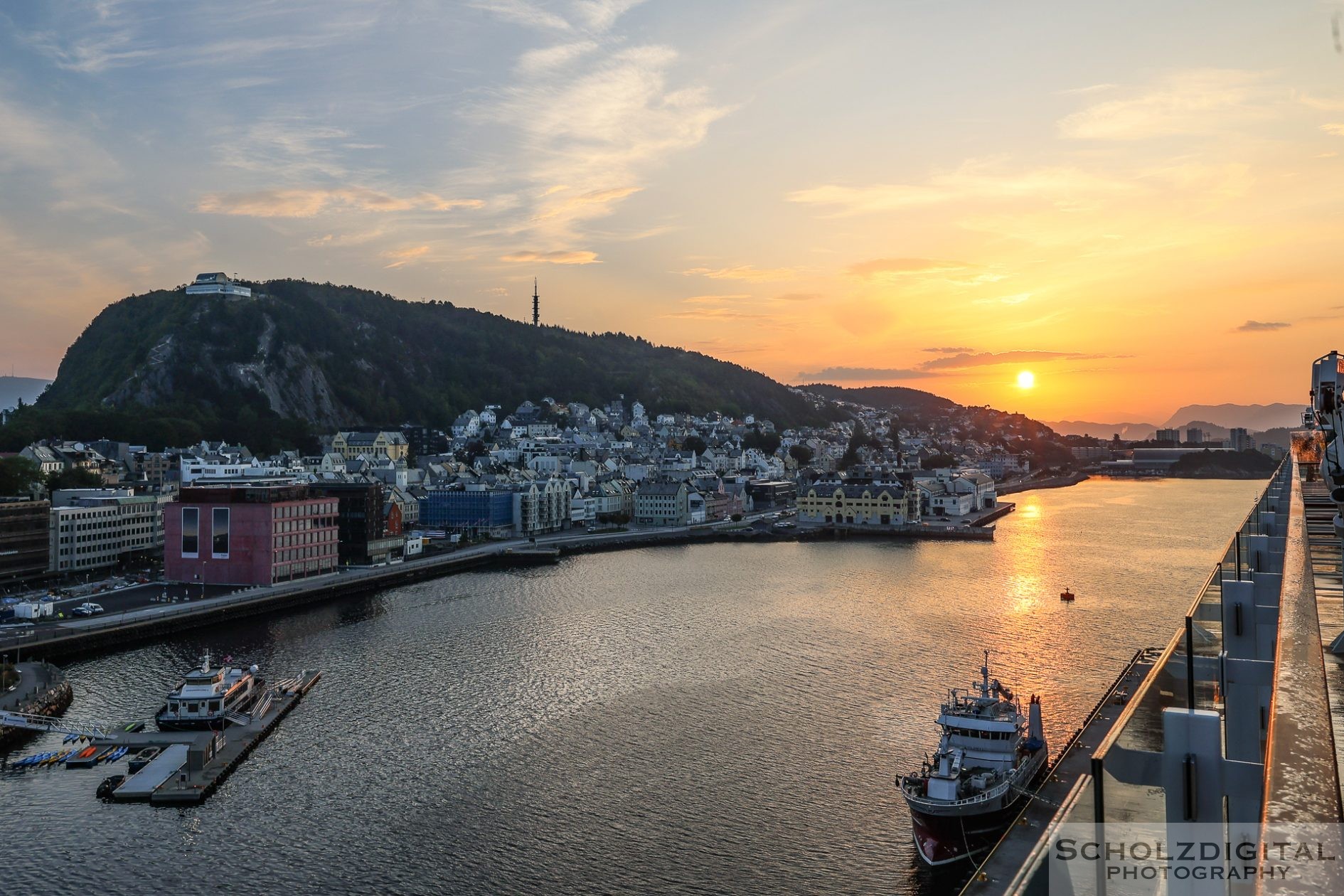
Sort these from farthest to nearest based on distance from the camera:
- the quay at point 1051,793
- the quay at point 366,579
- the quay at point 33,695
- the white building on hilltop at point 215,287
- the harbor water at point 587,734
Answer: the white building on hilltop at point 215,287 → the quay at point 366,579 → the quay at point 33,695 → the harbor water at point 587,734 → the quay at point 1051,793

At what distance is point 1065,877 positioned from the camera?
1024mm

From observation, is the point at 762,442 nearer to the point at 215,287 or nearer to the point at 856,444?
the point at 856,444

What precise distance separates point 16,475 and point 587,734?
16300 millimetres

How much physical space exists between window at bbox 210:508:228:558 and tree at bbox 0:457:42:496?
622cm

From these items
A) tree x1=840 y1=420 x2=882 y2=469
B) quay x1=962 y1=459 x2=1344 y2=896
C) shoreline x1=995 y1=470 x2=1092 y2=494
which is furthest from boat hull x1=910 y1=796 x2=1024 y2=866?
tree x1=840 y1=420 x2=882 y2=469

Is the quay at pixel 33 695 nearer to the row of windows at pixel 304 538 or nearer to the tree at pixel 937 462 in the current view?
the row of windows at pixel 304 538

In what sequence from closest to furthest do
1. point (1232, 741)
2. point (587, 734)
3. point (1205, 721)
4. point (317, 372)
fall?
point (1205, 721), point (1232, 741), point (587, 734), point (317, 372)

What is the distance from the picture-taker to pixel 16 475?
18953mm

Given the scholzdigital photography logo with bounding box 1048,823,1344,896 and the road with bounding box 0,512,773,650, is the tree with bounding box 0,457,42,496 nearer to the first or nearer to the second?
the road with bounding box 0,512,773,650

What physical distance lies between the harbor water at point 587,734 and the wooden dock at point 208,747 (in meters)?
0.13

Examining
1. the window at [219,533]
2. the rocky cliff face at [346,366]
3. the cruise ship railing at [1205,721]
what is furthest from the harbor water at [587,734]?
the rocky cliff face at [346,366]

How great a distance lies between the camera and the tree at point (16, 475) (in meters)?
18.8

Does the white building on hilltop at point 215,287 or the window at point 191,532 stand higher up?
the white building on hilltop at point 215,287

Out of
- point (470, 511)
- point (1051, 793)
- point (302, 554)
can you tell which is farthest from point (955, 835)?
point (470, 511)
